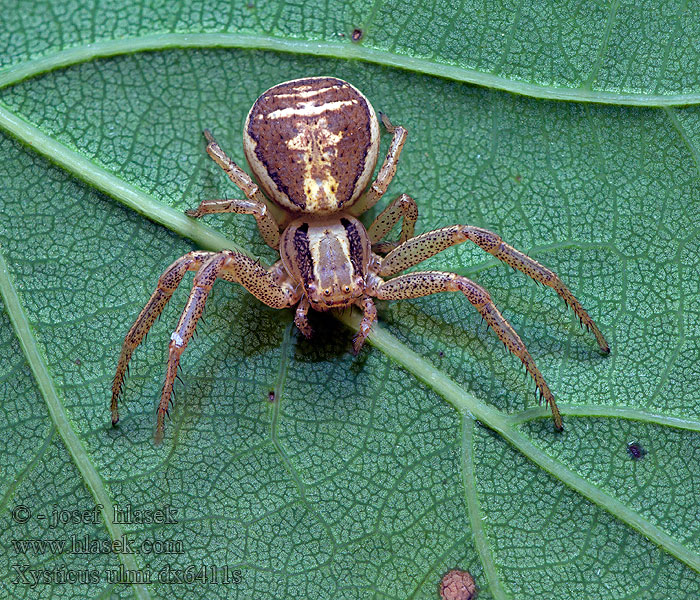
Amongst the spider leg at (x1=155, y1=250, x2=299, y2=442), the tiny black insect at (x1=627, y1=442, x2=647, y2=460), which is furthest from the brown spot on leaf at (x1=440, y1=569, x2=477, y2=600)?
the spider leg at (x1=155, y1=250, x2=299, y2=442)

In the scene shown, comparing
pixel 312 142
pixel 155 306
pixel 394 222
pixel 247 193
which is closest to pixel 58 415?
pixel 155 306

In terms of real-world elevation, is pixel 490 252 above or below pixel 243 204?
above

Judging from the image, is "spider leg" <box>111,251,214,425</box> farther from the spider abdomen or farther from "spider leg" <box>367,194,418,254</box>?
"spider leg" <box>367,194,418,254</box>

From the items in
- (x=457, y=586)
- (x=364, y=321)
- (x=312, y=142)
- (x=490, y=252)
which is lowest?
(x=457, y=586)

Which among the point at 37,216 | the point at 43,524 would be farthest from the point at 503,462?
the point at 37,216

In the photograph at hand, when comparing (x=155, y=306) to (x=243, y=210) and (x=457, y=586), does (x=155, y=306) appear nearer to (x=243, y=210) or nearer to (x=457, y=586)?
(x=243, y=210)
